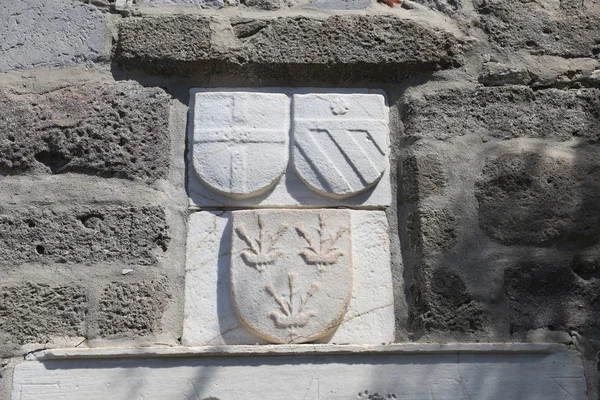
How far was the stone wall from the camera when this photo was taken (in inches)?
75.9

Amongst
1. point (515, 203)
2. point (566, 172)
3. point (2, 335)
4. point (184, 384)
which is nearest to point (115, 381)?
point (184, 384)

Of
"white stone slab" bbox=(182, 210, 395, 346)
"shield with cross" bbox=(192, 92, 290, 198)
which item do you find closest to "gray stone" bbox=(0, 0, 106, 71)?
"shield with cross" bbox=(192, 92, 290, 198)

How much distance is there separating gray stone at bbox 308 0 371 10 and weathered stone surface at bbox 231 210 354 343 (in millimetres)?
590

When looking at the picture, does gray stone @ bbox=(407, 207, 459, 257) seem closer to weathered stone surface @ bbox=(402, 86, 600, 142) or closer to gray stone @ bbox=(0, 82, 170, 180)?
weathered stone surface @ bbox=(402, 86, 600, 142)

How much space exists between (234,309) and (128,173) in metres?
0.42

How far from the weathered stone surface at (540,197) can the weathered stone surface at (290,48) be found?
13.0 inches

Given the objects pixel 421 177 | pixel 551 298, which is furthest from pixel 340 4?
pixel 551 298

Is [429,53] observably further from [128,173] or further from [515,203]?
[128,173]

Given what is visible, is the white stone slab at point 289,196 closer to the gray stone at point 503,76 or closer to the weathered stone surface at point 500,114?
the weathered stone surface at point 500,114

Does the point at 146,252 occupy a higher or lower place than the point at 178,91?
lower

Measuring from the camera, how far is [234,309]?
192 cm

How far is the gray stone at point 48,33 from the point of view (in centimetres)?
215

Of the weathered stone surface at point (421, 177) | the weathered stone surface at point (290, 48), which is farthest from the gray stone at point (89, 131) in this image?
the weathered stone surface at point (421, 177)

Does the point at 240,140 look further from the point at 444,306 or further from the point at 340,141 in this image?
the point at 444,306
